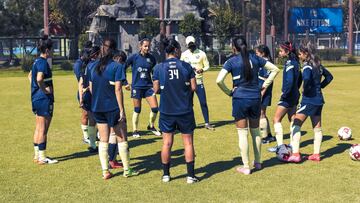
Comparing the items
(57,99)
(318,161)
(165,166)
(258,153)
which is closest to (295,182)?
(258,153)

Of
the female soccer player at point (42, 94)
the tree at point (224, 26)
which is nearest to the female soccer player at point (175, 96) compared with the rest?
the female soccer player at point (42, 94)

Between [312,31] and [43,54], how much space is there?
51453mm

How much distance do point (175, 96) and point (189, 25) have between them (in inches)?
1460

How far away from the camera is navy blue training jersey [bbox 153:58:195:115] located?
700 cm

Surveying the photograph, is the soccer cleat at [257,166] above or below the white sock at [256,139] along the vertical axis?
below

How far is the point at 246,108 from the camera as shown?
7434 mm

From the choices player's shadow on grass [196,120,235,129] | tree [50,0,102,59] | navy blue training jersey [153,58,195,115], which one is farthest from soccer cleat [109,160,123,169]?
tree [50,0,102,59]

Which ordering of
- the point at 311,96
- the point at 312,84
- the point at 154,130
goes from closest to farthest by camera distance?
the point at 312,84
the point at 311,96
the point at 154,130

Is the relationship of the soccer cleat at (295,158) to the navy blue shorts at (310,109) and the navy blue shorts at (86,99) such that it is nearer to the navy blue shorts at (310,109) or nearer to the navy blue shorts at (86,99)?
the navy blue shorts at (310,109)

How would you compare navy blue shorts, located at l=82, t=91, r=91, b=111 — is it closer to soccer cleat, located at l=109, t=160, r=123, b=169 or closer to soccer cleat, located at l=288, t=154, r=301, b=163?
soccer cleat, located at l=109, t=160, r=123, b=169

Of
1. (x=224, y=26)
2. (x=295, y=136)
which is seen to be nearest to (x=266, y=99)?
(x=295, y=136)

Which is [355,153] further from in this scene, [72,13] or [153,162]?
[72,13]

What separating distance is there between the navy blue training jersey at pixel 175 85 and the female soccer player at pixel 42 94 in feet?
7.74

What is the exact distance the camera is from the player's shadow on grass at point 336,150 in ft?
29.7
